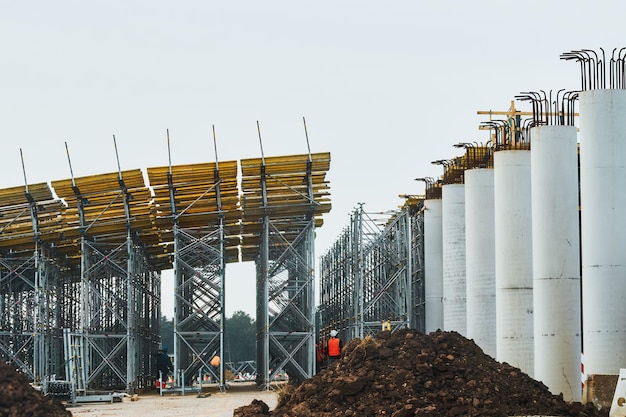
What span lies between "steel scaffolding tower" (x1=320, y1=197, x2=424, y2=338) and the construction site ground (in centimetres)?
545

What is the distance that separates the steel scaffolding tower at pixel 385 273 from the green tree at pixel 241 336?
3290 inches

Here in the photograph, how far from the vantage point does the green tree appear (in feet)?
420

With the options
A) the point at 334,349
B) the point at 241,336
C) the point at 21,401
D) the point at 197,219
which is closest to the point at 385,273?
the point at 197,219

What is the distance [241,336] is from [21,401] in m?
112

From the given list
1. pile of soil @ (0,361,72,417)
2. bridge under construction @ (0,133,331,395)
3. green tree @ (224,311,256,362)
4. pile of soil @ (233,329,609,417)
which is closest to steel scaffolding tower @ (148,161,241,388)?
bridge under construction @ (0,133,331,395)

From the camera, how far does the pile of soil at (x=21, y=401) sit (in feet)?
65.3

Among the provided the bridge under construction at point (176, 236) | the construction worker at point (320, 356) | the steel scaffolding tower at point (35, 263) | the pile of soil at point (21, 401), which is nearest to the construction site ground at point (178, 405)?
the bridge under construction at point (176, 236)

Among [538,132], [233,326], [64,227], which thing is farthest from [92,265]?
[233,326]

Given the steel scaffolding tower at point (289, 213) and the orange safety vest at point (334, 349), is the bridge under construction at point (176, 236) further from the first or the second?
the orange safety vest at point (334, 349)

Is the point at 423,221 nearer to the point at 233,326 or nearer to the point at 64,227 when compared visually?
the point at 64,227

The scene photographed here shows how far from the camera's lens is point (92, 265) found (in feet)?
123

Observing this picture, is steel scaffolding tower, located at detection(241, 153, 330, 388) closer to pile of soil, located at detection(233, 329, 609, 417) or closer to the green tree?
pile of soil, located at detection(233, 329, 609, 417)

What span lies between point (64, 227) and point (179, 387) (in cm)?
642

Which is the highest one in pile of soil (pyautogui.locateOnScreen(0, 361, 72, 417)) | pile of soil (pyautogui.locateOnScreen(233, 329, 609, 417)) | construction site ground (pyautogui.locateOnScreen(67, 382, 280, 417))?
pile of soil (pyautogui.locateOnScreen(233, 329, 609, 417))
